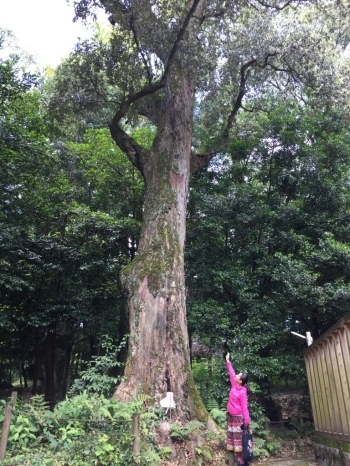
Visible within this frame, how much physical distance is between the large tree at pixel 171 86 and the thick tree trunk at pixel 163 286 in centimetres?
2

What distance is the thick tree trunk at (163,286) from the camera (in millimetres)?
7008

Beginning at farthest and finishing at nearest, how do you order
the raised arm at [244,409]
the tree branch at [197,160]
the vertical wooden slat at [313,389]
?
the tree branch at [197,160], the vertical wooden slat at [313,389], the raised arm at [244,409]

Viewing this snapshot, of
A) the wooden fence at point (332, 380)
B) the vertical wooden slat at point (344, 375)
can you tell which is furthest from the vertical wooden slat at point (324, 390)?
the vertical wooden slat at point (344, 375)

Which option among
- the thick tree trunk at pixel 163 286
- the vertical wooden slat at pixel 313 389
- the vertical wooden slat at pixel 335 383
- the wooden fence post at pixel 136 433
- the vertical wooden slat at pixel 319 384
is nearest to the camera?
the wooden fence post at pixel 136 433

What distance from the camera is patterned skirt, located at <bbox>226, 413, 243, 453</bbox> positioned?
227 inches

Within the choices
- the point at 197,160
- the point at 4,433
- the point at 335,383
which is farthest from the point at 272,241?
the point at 4,433

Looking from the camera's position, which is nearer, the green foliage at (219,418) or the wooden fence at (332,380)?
the wooden fence at (332,380)

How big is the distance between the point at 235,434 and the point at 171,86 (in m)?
7.64

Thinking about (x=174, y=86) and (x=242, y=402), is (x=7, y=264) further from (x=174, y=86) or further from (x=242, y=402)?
(x=242, y=402)

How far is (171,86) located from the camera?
9945mm

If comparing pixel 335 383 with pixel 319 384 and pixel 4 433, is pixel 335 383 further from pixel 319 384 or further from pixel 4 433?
pixel 4 433

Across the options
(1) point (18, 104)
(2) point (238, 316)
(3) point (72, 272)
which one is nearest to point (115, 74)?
(1) point (18, 104)

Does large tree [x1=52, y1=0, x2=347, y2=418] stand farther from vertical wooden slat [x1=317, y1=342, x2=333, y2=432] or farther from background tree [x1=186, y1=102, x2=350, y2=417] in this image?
vertical wooden slat [x1=317, y1=342, x2=333, y2=432]

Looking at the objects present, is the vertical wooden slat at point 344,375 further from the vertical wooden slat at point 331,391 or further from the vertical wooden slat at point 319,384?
the vertical wooden slat at point 319,384
